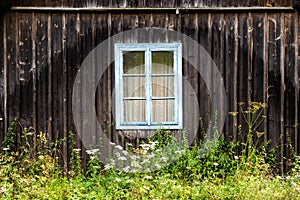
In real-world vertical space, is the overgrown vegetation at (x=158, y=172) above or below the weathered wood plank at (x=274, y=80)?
below

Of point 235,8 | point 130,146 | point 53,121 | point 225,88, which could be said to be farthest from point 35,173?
point 235,8

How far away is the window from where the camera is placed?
9.16 meters

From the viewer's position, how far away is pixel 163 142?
29.9 feet

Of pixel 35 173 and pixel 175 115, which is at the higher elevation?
pixel 175 115

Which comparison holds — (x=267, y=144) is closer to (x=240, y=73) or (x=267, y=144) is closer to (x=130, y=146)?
(x=240, y=73)

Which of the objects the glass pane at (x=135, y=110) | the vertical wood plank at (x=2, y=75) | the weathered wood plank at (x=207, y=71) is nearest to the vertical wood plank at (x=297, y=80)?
the weathered wood plank at (x=207, y=71)

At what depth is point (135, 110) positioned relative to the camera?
30.3 feet

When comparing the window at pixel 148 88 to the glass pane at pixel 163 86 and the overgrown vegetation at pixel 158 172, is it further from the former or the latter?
the overgrown vegetation at pixel 158 172

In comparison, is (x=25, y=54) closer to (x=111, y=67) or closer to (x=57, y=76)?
(x=57, y=76)

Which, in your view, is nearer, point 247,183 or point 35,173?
point 247,183

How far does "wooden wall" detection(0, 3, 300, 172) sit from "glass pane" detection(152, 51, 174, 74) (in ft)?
0.92

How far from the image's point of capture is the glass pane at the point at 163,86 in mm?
9211

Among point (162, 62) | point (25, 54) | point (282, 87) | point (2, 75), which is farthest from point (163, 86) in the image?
point (2, 75)

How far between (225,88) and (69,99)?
254cm
